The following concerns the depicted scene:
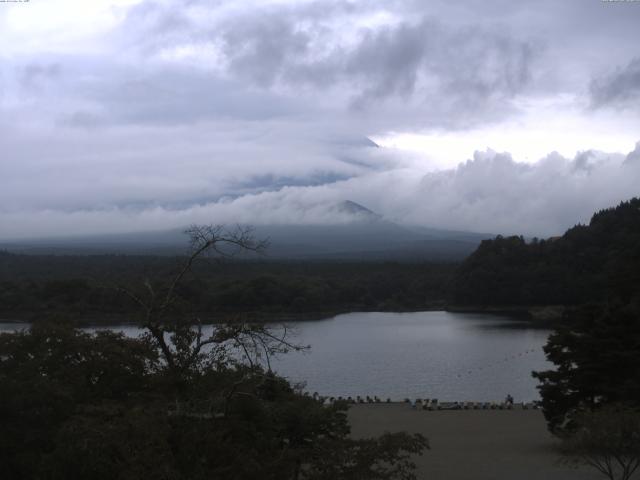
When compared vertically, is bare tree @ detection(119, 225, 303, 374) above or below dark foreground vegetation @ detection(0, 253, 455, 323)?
above

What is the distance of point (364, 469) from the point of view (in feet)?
17.1

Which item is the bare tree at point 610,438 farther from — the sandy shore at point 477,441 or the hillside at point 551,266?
the hillside at point 551,266

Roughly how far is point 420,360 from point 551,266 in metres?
26.1

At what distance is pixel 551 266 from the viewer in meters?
50.1

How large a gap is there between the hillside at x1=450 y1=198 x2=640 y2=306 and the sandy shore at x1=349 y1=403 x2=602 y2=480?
31398 millimetres

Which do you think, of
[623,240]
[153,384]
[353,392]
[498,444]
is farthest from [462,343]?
[153,384]

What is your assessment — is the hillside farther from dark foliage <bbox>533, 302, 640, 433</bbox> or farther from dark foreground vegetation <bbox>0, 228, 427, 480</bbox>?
dark foreground vegetation <bbox>0, 228, 427, 480</bbox>

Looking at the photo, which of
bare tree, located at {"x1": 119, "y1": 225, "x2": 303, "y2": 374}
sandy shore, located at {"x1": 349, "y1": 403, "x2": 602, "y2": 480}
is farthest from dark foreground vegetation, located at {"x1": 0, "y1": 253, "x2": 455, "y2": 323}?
bare tree, located at {"x1": 119, "y1": 225, "x2": 303, "y2": 374}

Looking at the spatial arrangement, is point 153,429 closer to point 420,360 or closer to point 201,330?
point 201,330

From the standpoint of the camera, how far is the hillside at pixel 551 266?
47906 millimetres

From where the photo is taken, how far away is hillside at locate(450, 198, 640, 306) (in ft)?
157

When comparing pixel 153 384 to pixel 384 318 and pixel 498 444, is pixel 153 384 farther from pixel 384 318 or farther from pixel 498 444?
pixel 384 318

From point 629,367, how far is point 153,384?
28.8ft

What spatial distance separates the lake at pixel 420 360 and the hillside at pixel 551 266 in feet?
28.3
